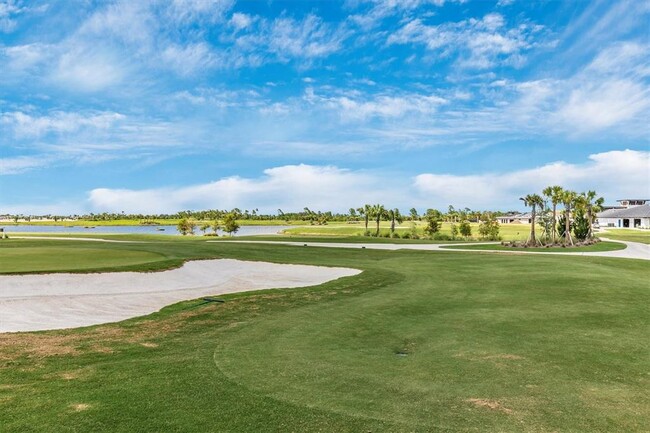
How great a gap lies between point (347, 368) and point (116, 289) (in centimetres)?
1488

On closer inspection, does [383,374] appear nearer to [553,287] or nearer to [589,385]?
[589,385]

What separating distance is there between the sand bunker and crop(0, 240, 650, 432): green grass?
6.61 ft

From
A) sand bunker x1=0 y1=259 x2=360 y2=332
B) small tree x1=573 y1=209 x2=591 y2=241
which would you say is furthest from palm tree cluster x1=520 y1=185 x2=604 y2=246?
sand bunker x1=0 y1=259 x2=360 y2=332

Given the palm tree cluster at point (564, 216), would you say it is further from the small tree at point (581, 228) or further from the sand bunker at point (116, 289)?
the sand bunker at point (116, 289)

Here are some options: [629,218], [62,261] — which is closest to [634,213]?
[629,218]

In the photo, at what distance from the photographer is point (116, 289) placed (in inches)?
810

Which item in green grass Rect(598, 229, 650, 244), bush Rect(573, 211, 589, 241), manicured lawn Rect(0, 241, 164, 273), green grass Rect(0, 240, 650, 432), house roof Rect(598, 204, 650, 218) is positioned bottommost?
green grass Rect(0, 240, 650, 432)

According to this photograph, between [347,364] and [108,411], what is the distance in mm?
4929

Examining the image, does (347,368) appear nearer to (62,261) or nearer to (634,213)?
(62,261)

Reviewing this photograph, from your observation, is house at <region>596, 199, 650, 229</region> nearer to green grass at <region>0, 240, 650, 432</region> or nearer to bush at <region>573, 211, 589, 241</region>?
bush at <region>573, 211, 589, 241</region>

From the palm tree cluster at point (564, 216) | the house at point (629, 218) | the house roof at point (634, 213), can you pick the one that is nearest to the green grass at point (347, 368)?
the palm tree cluster at point (564, 216)

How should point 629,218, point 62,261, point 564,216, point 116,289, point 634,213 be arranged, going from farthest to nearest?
point 629,218, point 634,213, point 564,216, point 62,261, point 116,289

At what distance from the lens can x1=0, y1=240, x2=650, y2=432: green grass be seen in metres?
7.10

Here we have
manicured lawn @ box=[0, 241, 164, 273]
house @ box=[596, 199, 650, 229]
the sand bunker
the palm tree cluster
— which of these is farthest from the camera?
house @ box=[596, 199, 650, 229]
